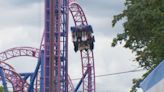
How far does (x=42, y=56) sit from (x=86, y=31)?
4.06m

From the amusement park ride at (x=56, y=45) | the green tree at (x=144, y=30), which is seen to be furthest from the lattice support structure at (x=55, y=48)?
the green tree at (x=144, y=30)

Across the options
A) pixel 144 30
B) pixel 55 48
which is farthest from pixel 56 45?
pixel 144 30

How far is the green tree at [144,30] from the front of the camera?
14.9 meters

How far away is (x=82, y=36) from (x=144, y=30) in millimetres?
20326

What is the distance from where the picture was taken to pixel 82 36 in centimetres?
3638

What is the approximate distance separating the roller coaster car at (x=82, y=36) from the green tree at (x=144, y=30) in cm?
1845

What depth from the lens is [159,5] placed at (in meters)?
15.0

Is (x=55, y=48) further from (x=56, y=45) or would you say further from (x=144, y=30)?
(x=144, y=30)

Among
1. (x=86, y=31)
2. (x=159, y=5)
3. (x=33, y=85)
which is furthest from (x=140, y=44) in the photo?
(x=33, y=85)

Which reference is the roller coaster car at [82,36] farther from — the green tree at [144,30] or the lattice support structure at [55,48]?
the green tree at [144,30]

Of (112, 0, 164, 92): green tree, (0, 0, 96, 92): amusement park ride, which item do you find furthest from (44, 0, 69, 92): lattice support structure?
(112, 0, 164, 92): green tree

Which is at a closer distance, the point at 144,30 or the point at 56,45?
the point at 144,30

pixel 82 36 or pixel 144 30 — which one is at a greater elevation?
pixel 82 36

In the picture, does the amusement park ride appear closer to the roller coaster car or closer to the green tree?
the roller coaster car
